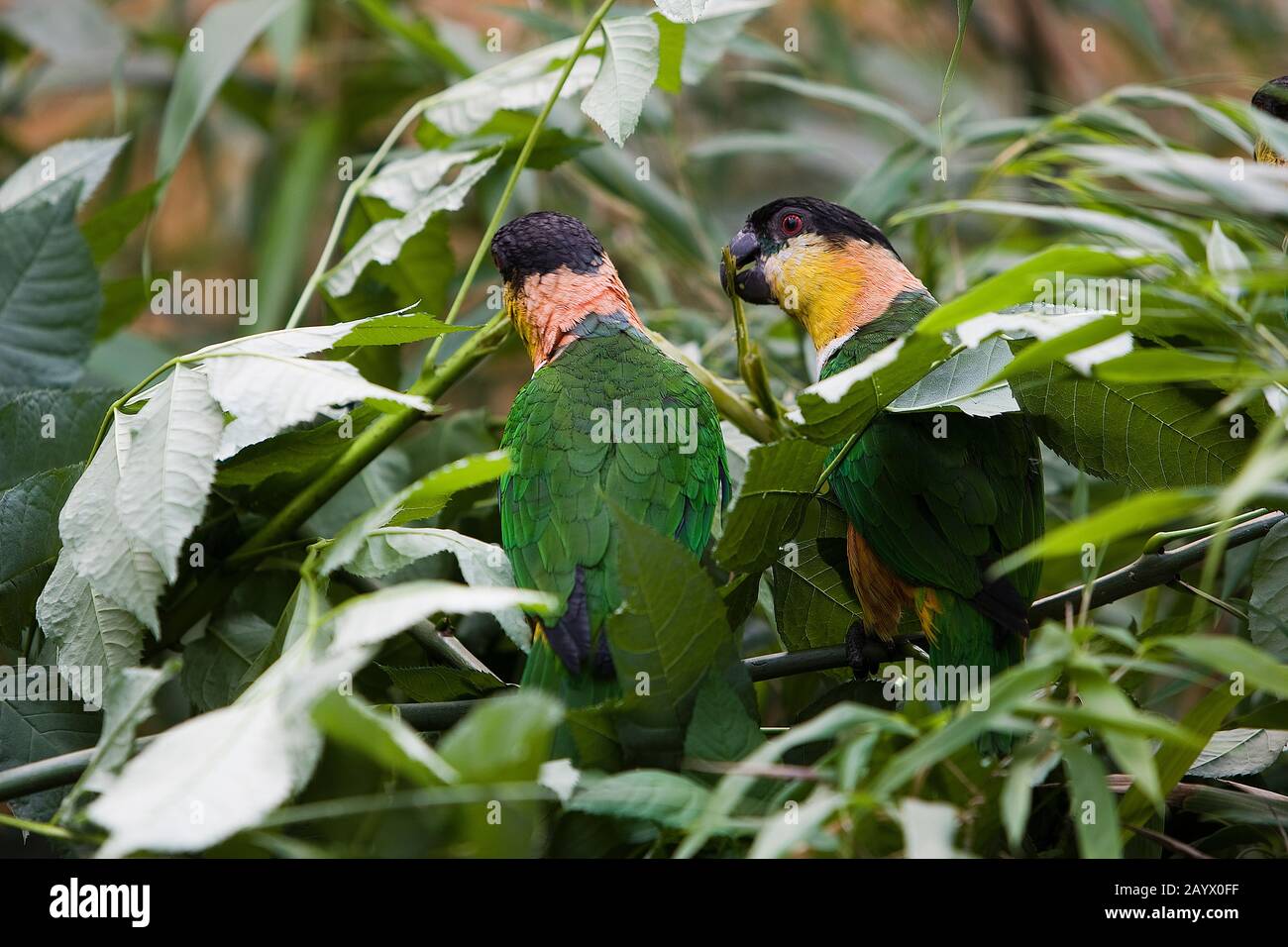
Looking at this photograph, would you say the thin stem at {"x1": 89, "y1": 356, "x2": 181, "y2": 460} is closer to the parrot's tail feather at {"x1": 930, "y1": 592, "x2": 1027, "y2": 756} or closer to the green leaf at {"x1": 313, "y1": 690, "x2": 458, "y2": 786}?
the green leaf at {"x1": 313, "y1": 690, "x2": 458, "y2": 786}

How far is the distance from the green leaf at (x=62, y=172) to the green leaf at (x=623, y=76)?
836 mm

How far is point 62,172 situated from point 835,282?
130 centimetres

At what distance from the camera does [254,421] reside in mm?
1102

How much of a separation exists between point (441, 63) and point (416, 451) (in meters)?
0.90

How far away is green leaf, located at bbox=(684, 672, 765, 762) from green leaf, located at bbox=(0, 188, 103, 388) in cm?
111

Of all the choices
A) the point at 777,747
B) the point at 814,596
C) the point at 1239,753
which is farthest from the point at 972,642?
the point at 777,747

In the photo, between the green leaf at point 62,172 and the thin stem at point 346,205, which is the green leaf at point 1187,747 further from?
the green leaf at point 62,172

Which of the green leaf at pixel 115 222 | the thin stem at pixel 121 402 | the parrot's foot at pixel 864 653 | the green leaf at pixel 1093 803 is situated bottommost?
the green leaf at pixel 1093 803

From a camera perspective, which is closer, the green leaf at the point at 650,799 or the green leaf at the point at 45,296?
the green leaf at the point at 650,799

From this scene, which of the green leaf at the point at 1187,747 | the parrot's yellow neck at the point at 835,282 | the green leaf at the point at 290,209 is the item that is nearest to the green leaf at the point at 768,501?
the green leaf at the point at 1187,747

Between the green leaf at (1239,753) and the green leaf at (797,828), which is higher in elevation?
the green leaf at (1239,753)

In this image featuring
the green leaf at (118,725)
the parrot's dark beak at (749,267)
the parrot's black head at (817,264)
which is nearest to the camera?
the green leaf at (118,725)

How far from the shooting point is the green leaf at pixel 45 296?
5.35ft
